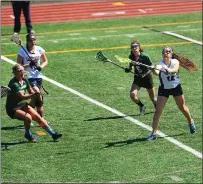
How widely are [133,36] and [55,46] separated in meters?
4.14

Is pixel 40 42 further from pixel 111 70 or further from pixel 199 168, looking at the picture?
pixel 199 168

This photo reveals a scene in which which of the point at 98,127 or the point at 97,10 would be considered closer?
the point at 98,127

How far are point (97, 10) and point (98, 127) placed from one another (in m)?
19.1

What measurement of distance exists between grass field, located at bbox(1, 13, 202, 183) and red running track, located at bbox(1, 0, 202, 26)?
183 inches

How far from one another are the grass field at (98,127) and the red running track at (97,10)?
464 cm

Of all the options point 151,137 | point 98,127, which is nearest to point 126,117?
point 98,127

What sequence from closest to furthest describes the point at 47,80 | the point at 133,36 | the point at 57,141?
the point at 57,141 < the point at 47,80 < the point at 133,36

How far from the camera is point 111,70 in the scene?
3266 cm

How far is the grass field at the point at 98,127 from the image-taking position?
2238 centimetres

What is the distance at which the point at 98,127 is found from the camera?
25.5 m

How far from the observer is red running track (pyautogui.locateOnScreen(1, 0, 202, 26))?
139ft

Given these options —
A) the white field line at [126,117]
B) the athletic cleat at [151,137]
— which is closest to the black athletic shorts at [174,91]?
the athletic cleat at [151,137]

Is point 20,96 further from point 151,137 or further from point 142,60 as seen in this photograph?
point 151,137

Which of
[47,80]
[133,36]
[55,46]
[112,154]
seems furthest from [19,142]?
[133,36]
